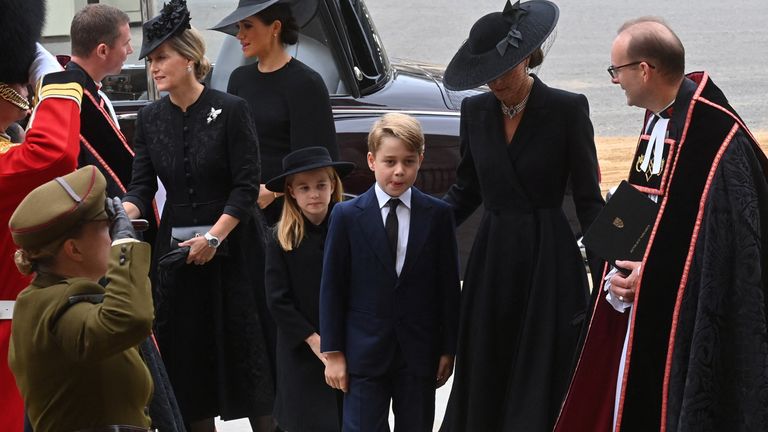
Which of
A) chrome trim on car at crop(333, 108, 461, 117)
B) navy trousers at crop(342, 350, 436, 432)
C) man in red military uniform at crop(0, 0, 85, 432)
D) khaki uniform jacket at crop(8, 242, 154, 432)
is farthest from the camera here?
chrome trim on car at crop(333, 108, 461, 117)

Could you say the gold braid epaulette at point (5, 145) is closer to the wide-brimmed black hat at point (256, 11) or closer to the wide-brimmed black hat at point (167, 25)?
the wide-brimmed black hat at point (167, 25)

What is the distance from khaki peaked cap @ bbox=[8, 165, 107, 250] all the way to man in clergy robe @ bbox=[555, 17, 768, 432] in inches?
68.7

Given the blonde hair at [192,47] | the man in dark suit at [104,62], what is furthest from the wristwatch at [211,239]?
the blonde hair at [192,47]

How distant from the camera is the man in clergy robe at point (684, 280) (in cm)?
364

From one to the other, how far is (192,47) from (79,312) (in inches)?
85.3

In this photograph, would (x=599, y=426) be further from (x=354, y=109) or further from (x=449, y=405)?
(x=354, y=109)

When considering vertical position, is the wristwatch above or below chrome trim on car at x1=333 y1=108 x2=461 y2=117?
below

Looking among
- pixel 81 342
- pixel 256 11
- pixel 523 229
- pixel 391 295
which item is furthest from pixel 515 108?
pixel 81 342

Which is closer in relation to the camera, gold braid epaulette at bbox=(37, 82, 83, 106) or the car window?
gold braid epaulette at bbox=(37, 82, 83, 106)

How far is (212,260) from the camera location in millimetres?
4879

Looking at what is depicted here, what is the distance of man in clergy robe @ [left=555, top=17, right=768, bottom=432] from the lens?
364cm

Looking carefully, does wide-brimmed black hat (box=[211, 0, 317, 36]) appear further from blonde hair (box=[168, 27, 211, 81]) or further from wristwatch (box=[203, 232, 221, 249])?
wristwatch (box=[203, 232, 221, 249])

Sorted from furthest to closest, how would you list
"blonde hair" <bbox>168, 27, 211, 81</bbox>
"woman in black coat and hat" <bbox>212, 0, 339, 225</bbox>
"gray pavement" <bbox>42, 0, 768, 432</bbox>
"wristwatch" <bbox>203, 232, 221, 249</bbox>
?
"gray pavement" <bbox>42, 0, 768, 432</bbox>, "woman in black coat and hat" <bbox>212, 0, 339, 225</bbox>, "blonde hair" <bbox>168, 27, 211, 81</bbox>, "wristwatch" <bbox>203, 232, 221, 249</bbox>

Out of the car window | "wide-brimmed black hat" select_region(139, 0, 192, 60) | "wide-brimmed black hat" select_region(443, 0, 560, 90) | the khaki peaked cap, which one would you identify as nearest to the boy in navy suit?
"wide-brimmed black hat" select_region(443, 0, 560, 90)
